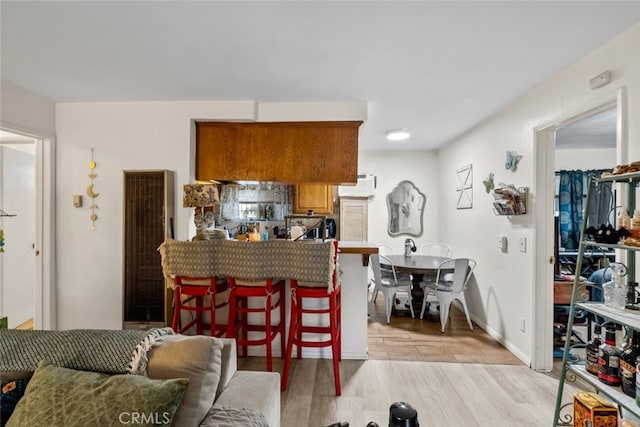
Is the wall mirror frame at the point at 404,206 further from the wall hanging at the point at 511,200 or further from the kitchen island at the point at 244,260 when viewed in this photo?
the kitchen island at the point at 244,260

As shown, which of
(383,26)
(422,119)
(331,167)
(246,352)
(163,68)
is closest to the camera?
(383,26)

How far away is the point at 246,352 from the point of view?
2877 mm

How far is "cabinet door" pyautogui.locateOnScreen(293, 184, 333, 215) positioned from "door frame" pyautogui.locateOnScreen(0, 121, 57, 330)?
2703 millimetres

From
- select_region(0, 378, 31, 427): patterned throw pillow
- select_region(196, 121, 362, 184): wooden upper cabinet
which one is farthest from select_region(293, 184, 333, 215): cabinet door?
select_region(0, 378, 31, 427): patterned throw pillow

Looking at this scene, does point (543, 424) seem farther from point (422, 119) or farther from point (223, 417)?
point (422, 119)

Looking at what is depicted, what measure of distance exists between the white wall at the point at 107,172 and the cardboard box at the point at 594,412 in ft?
8.35

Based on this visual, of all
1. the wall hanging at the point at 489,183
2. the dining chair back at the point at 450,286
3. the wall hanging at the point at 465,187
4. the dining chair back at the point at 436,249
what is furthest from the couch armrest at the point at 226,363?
the dining chair back at the point at 436,249

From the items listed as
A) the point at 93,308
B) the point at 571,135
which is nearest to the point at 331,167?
the point at 93,308

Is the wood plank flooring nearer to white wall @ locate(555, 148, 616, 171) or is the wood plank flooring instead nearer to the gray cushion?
the gray cushion

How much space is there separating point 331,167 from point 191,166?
4.50 feet

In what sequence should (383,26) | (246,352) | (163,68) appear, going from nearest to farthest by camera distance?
(383,26) < (163,68) < (246,352)

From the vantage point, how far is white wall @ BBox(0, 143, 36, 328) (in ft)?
11.3

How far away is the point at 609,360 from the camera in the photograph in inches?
62.4

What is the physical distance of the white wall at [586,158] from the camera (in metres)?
4.68
